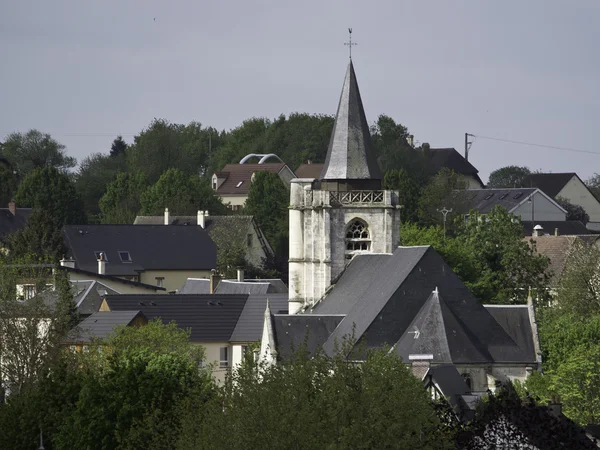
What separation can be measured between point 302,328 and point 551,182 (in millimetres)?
94953

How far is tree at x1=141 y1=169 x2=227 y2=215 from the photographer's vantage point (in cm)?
13662

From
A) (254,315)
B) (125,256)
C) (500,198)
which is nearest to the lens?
(254,315)

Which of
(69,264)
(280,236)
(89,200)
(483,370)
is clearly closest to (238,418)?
(483,370)

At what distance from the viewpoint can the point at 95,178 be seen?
166250mm

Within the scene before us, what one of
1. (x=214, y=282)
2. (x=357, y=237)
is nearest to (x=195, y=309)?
(x=357, y=237)

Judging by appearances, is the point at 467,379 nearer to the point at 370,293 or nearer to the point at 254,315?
the point at 370,293

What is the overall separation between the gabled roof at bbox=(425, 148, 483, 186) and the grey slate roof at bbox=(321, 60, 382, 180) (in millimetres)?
81135

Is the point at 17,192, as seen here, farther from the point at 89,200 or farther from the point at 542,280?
the point at 542,280

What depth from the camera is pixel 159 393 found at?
4934 centimetres

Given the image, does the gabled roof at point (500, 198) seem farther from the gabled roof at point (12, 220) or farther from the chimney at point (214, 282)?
the chimney at point (214, 282)

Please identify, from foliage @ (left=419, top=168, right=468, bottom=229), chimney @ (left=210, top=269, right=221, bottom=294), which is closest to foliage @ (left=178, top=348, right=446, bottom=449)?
chimney @ (left=210, top=269, right=221, bottom=294)

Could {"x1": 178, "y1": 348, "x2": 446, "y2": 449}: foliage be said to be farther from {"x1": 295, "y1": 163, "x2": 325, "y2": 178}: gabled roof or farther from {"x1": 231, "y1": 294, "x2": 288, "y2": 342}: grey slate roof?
{"x1": 295, "y1": 163, "x2": 325, "y2": 178}: gabled roof

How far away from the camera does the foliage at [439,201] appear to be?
405ft

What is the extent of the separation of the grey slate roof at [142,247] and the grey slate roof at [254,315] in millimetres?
30912
